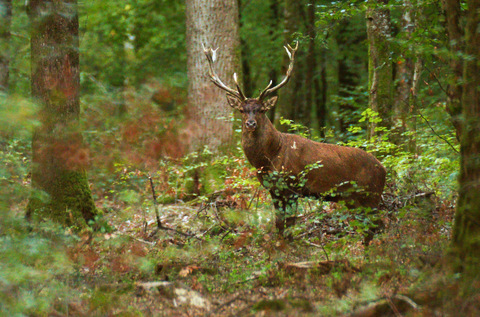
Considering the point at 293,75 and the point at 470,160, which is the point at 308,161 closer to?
the point at 470,160

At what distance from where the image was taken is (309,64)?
65.1 feet

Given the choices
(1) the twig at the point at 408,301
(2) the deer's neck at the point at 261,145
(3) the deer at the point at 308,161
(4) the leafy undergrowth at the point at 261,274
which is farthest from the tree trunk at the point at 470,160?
(2) the deer's neck at the point at 261,145

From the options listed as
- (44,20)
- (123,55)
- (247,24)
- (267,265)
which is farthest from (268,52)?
(267,265)

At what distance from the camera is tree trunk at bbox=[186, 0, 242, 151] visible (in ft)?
38.6

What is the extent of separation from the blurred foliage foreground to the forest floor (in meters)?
0.02

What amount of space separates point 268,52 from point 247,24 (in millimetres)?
1383

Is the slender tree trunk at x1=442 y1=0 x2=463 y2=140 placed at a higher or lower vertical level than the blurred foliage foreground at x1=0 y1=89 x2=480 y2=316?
higher

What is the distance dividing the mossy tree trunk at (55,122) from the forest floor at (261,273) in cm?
135

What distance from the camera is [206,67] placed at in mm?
11852

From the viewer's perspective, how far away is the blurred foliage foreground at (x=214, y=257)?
3.96 meters

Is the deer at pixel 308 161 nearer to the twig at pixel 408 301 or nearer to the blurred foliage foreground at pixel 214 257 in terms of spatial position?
the blurred foliage foreground at pixel 214 257

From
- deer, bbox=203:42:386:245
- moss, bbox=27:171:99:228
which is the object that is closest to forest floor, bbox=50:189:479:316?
deer, bbox=203:42:386:245

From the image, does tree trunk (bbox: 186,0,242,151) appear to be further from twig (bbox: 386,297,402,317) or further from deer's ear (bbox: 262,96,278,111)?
twig (bbox: 386,297,402,317)

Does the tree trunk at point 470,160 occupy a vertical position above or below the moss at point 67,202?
above
